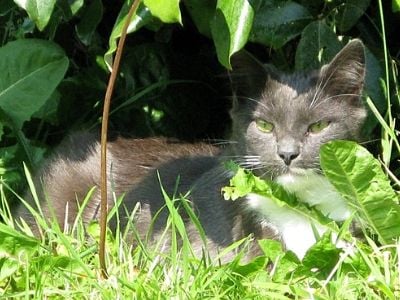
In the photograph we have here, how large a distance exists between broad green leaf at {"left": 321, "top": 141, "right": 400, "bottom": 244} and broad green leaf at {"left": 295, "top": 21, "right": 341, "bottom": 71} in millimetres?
636

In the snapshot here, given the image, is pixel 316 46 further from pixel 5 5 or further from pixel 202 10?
pixel 5 5

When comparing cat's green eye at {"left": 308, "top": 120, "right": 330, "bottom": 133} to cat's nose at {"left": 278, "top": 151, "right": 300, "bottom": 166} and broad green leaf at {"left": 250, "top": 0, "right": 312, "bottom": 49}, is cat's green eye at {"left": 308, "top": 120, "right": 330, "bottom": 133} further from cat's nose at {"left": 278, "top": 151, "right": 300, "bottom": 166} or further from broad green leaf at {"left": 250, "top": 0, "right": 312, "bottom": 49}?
broad green leaf at {"left": 250, "top": 0, "right": 312, "bottom": 49}

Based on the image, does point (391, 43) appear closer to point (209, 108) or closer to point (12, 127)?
point (209, 108)

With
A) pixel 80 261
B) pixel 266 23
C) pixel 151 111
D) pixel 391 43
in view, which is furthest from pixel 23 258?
pixel 391 43

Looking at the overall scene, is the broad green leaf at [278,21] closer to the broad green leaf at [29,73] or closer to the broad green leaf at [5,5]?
the broad green leaf at [29,73]

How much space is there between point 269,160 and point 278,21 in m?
0.55

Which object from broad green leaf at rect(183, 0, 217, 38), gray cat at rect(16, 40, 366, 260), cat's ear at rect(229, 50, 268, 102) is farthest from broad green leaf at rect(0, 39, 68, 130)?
cat's ear at rect(229, 50, 268, 102)

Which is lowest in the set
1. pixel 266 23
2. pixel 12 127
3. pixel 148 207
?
pixel 148 207

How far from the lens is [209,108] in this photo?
13.9 ft

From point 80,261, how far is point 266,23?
1.06m

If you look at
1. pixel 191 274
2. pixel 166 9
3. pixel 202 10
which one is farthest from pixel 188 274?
pixel 202 10

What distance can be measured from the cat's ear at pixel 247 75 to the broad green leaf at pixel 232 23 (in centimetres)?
52

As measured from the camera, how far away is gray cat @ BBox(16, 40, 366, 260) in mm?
2973

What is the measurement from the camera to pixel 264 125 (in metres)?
3.10
